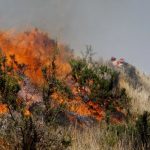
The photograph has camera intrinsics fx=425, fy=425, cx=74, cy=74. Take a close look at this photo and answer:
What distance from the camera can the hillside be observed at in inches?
308

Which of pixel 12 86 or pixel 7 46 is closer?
pixel 12 86

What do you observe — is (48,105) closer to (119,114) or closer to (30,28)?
(119,114)

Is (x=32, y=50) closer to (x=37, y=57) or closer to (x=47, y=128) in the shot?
(x=37, y=57)

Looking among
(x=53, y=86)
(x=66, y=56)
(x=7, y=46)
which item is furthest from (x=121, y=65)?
(x=53, y=86)

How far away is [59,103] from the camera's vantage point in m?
10.1

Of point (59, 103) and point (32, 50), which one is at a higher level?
point (32, 50)

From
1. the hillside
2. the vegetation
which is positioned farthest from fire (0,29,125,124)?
the vegetation

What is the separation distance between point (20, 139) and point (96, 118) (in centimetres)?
953

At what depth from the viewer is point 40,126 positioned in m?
7.74

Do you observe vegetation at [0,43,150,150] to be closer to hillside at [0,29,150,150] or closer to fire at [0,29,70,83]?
hillside at [0,29,150,150]

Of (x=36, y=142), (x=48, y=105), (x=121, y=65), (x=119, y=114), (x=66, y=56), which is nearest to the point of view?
(x=36, y=142)

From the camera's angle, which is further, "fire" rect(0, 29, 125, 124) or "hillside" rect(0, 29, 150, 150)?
"fire" rect(0, 29, 125, 124)

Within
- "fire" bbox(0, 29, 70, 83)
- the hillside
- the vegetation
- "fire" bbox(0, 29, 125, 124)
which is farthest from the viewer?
"fire" bbox(0, 29, 70, 83)

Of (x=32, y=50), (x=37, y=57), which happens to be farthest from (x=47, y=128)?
(x=32, y=50)
